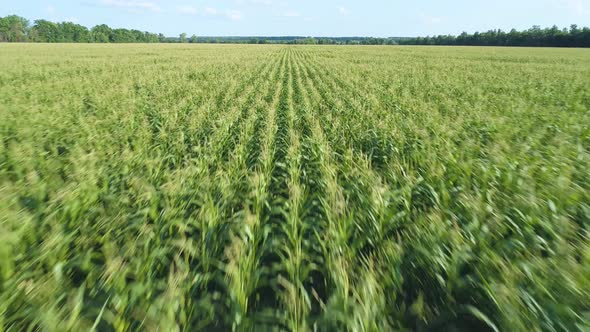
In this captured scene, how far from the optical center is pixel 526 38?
3378 inches

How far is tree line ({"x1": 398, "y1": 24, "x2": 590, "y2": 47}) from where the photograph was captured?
76.2 meters

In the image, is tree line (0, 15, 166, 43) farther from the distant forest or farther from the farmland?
the farmland

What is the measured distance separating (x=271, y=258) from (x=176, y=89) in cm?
1209

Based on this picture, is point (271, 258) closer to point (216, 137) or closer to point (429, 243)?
point (429, 243)

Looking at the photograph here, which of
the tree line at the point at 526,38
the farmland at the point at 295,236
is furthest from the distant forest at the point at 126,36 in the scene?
the farmland at the point at 295,236

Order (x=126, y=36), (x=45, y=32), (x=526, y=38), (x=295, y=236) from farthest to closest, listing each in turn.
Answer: (x=126, y=36) → (x=45, y=32) → (x=526, y=38) → (x=295, y=236)

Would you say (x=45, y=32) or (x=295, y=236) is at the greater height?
(x=45, y=32)

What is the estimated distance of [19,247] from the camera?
8.68 feet

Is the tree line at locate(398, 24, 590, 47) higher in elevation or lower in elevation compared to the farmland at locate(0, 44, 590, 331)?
higher

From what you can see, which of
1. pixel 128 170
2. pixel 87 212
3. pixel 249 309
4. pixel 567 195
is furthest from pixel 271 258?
pixel 567 195

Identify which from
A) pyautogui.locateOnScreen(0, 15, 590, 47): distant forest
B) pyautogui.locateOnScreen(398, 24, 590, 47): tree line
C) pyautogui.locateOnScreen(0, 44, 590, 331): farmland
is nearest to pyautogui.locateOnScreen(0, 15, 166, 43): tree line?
pyautogui.locateOnScreen(0, 15, 590, 47): distant forest

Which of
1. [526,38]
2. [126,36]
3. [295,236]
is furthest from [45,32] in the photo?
[526,38]

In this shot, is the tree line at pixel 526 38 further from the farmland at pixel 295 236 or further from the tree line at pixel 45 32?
the tree line at pixel 45 32

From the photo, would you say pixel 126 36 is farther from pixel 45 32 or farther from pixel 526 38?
pixel 526 38
